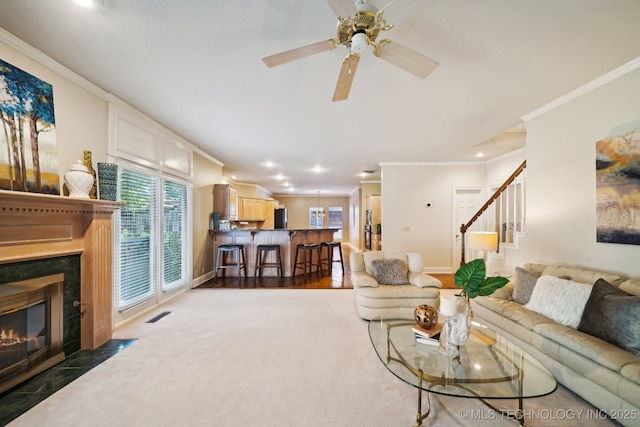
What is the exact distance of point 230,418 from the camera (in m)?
1.52

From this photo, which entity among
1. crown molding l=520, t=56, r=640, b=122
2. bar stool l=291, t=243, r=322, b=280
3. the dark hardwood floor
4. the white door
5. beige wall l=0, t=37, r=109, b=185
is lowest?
the dark hardwood floor

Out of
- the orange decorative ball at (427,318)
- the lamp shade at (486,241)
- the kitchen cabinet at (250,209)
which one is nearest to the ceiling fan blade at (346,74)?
the orange decorative ball at (427,318)

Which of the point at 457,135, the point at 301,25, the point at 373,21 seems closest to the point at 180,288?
the point at 301,25

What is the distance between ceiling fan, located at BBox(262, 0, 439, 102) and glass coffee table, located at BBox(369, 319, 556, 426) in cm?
203

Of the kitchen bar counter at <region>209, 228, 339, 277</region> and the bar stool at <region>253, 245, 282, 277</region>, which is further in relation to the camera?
A: the kitchen bar counter at <region>209, 228, 339, 277</region>

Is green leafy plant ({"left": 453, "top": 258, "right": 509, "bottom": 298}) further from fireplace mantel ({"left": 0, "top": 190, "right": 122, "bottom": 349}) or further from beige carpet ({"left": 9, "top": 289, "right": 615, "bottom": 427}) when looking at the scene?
fireplace mantel ({"left": 0, "top": 190, "right": 122, "bottom": 349})

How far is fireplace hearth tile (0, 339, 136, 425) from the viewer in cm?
158

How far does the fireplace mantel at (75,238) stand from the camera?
5.86ft

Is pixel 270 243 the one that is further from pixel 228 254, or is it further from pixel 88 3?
pixel 88 3

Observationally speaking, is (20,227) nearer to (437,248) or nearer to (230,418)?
(230,418)

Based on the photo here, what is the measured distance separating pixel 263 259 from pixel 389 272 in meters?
3.21

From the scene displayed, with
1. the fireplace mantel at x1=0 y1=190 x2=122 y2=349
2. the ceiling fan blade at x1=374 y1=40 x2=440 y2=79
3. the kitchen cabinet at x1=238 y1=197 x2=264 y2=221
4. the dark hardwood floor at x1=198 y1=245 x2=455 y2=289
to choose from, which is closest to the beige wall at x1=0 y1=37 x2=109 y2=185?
the fireplace mantel at x1=0 y1=190 x2=122 y2=349

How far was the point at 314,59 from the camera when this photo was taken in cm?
200

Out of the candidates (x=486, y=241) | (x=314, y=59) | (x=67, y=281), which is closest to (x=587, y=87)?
(x=486, y=241)
